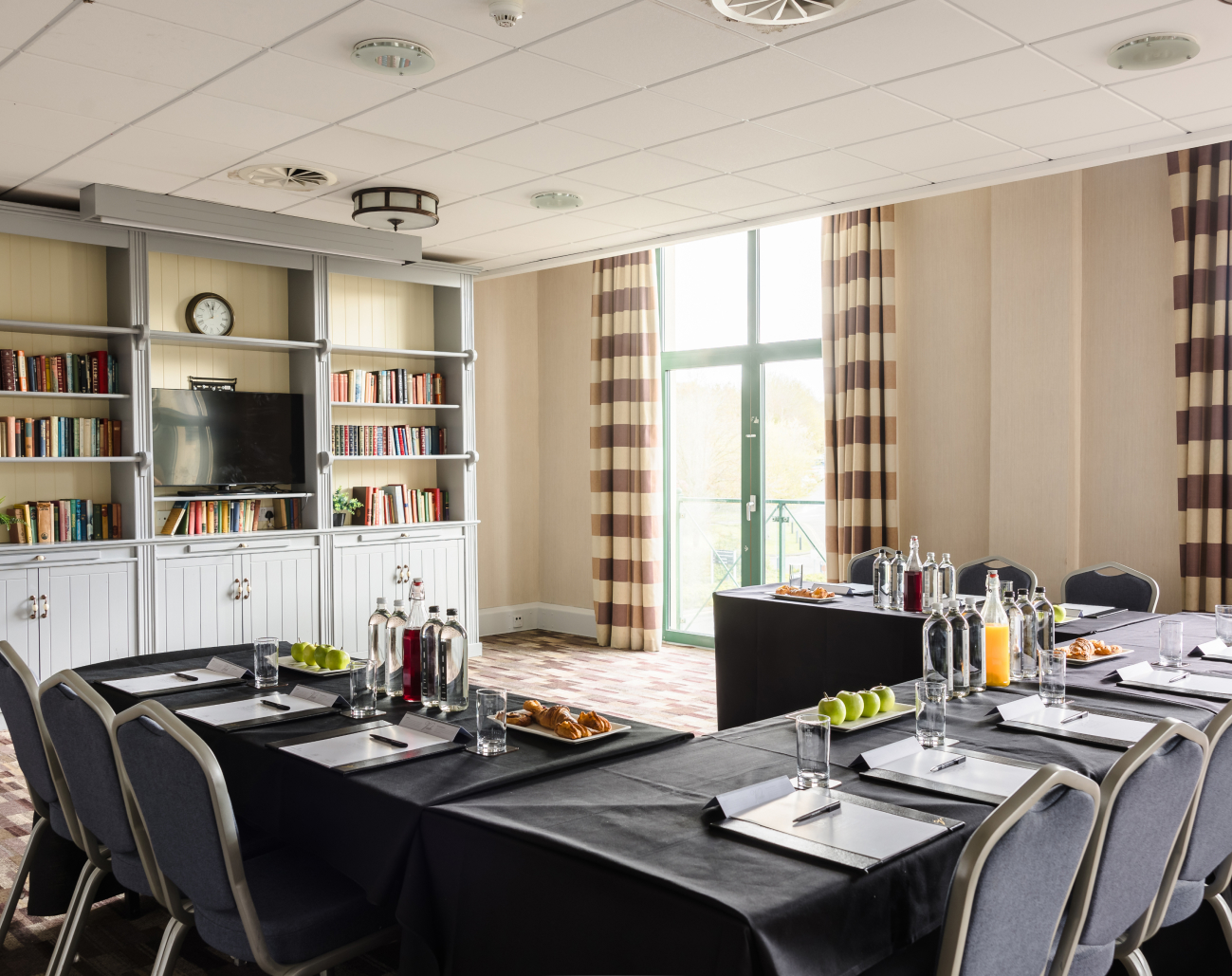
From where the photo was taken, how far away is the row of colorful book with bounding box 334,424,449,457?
6.89 meters

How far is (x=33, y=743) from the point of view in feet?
8.64

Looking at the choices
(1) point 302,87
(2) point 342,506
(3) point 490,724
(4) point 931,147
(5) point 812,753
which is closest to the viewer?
(5) point 812,753

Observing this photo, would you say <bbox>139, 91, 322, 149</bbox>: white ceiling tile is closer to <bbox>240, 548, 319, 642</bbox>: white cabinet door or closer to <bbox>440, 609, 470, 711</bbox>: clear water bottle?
<bbox>440, 609, 470, 711</bbox>: clear water bottle

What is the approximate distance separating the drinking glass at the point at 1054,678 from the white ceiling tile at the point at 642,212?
3.61m

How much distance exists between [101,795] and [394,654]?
801mm

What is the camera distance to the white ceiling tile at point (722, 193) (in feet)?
17.1

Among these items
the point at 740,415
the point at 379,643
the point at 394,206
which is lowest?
the point at 379,643

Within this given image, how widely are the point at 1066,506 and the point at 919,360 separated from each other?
1.40 meters

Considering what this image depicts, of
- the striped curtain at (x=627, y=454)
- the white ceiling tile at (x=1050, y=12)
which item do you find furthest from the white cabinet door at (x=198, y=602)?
the white ceiling tile at (x=1050, y=12)

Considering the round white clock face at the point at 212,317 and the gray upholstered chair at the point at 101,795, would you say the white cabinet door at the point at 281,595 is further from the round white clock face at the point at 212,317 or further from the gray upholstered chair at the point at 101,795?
the gray upholstered chair at the point at 101,795

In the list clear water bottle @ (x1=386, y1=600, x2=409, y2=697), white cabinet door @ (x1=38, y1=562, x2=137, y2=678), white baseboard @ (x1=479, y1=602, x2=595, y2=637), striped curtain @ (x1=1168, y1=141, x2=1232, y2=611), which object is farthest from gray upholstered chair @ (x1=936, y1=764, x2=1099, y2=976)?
white baseboard @ (x1=479, y1=602, x2=595, y2=637)

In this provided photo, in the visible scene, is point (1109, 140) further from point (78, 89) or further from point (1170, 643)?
point (78, 89)

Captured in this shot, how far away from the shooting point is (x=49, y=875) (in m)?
3.01

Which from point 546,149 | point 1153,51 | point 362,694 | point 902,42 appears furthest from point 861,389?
point 362,694
